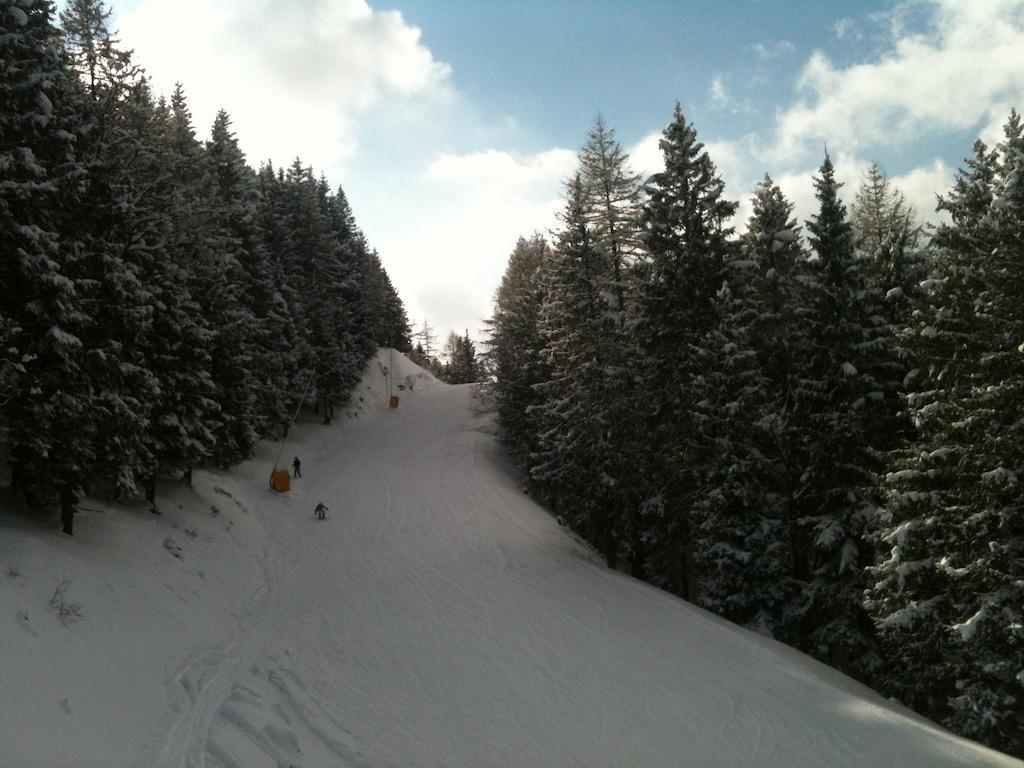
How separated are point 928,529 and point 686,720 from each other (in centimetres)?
822

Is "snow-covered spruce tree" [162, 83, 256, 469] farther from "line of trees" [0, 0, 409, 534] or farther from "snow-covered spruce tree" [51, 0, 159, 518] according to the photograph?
"snow-covered spruce tree" [51, 0, 159, 518]

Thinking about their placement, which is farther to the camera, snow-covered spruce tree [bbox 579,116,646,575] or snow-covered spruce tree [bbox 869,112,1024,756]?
snow-covered spruce tree [bbox 579,116,646,575]

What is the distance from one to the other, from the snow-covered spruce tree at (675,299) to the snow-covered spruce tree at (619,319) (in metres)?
0.59

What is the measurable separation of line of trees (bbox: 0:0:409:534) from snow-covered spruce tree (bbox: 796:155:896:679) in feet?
63.9

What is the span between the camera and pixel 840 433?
746 inches

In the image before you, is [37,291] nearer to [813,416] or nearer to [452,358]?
[813,416]

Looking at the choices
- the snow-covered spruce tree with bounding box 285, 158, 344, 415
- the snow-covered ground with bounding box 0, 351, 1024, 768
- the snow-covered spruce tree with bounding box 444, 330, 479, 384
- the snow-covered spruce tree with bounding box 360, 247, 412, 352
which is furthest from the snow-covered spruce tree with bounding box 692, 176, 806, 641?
the snow-covered spruce tree with bounding box 444, 330, 479, 384

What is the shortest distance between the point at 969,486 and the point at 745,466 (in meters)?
5.89

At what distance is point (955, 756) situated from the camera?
37.3ft

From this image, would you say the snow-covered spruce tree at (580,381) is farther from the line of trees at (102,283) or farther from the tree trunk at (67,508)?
the tree trunk at (67,508)

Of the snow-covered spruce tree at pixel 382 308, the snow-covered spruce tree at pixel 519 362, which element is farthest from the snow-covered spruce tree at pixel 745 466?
the snow-covered spruce tree at pixel 382 308

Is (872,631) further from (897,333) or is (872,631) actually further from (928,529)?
(897,333)

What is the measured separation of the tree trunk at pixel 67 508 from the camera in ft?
46.9

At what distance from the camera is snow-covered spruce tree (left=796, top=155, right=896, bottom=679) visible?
18547 mm
